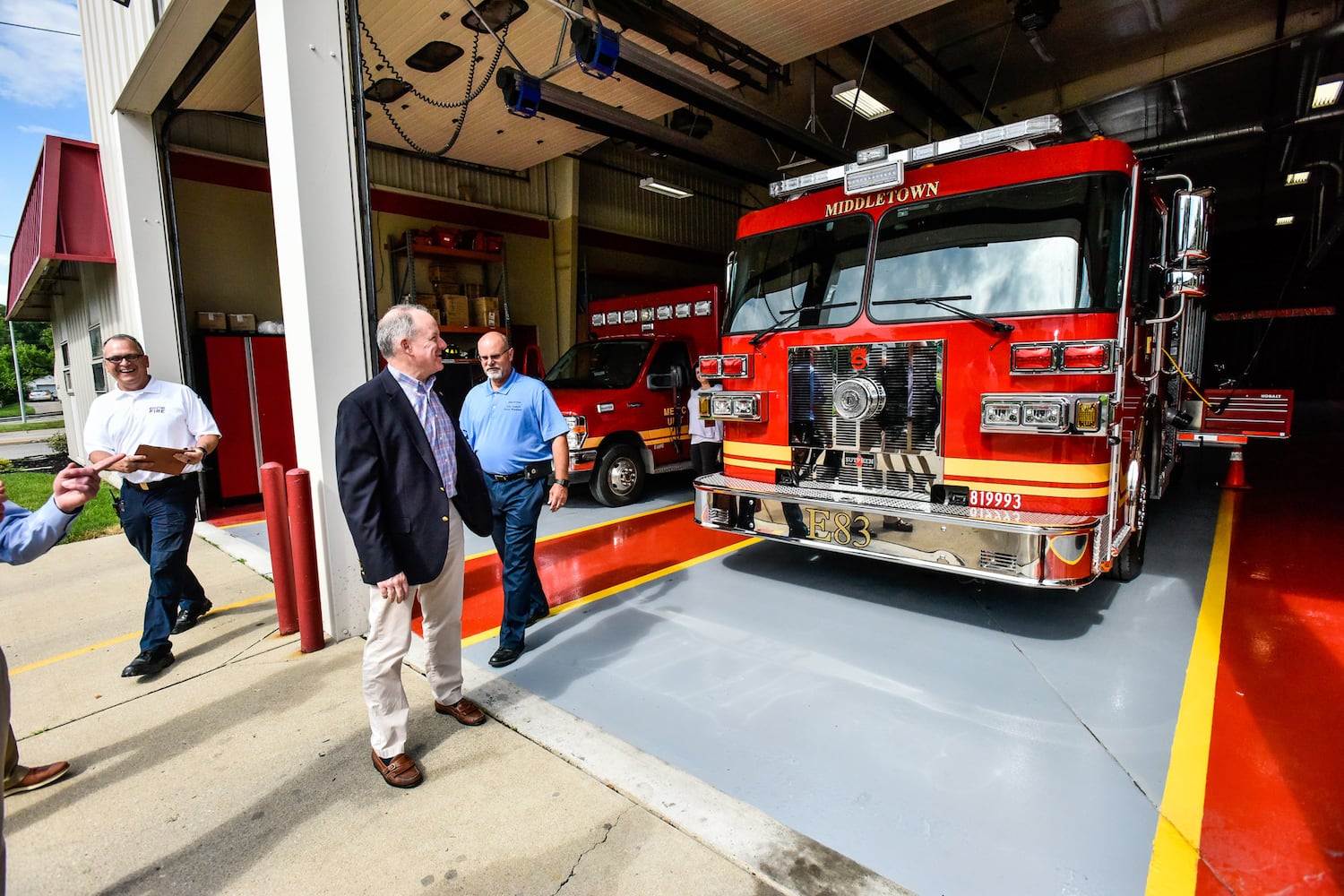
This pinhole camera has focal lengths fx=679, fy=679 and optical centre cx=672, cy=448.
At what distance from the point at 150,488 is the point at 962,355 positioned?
4.76m

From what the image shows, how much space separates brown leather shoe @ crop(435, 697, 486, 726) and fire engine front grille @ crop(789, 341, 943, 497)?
2.60m

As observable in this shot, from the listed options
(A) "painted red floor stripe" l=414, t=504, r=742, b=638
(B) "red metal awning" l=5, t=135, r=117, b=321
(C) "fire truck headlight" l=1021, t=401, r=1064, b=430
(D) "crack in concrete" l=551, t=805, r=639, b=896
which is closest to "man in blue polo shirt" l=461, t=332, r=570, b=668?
(A) "painted red floor stripe" l=414, t=504, r=742, b=638

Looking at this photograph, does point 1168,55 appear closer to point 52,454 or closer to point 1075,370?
point 1075,370

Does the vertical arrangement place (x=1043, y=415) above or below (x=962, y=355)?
below

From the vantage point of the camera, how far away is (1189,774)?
2699 millimetres

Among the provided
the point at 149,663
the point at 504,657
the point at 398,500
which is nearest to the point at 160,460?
the point at 149,663

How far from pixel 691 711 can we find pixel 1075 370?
267 centimetres

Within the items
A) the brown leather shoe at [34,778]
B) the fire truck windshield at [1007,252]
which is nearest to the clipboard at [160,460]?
the brown leather shoe at [34,778]

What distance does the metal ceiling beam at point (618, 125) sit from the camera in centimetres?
596

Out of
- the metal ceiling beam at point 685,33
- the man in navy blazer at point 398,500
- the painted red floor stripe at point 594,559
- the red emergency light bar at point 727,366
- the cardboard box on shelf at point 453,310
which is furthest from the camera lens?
the cardboard box on shelf at point 453,310

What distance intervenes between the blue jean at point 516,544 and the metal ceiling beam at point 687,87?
3.90m

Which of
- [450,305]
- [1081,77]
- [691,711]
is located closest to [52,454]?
[450,305]

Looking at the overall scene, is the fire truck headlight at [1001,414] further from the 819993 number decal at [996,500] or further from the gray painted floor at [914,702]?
the gray painted floor at [914,702]

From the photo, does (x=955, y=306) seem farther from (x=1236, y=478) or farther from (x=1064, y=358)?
(x=1236, y=478)
